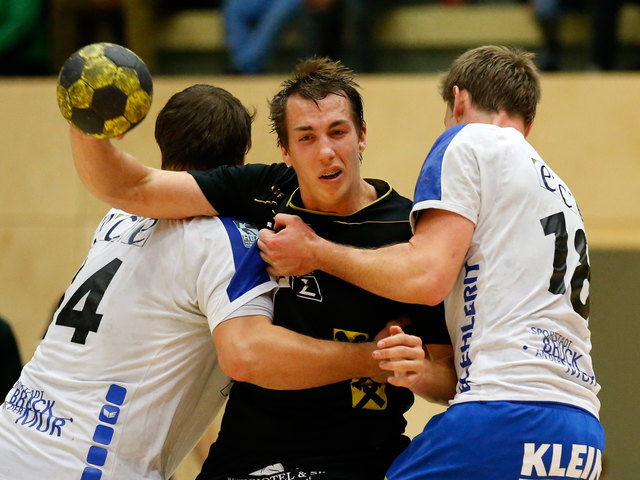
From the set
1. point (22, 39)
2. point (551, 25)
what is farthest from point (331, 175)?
point (22, 39)

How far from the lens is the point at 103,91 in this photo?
3.07 meters

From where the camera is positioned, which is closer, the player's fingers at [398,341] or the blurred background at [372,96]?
the player's fingers at [398,341]

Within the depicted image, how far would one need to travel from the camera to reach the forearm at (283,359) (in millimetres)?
3225

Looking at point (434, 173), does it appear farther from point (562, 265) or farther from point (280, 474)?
point (280, 474)

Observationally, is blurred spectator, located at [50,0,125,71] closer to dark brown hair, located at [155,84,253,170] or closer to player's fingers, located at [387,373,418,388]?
dark brown hair, located at [155,84,253,170]

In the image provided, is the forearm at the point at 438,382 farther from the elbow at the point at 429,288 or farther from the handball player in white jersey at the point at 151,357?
the elbow at the point at 429,288

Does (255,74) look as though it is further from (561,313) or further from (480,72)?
(561,313)

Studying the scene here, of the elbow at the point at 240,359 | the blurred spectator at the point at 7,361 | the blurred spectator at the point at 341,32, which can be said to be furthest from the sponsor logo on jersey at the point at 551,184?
the blurred spectator at the point at 341,32

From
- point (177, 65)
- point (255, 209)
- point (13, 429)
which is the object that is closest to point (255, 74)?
point (177, 65)

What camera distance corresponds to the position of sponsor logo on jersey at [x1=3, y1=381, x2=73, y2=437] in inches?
133

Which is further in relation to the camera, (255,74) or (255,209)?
(255,74)

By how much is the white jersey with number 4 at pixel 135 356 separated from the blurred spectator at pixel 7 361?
150 centimetres

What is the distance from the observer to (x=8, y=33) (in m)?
8.27

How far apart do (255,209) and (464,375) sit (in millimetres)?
1061
